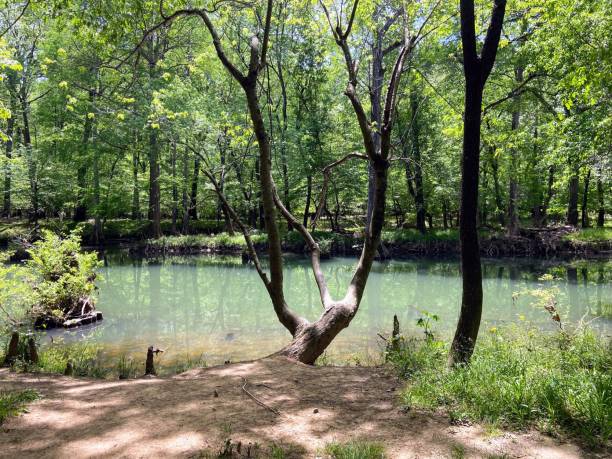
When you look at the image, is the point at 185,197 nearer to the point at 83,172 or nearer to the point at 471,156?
the point at 83,172

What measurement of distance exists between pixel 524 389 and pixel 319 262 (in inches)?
423

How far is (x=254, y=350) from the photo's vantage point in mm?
8828

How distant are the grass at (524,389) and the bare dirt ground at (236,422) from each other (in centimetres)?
18

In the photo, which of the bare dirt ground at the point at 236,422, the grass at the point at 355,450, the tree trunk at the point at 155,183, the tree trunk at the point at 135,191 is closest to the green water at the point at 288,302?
the bare dirt ground at the point at 236,422

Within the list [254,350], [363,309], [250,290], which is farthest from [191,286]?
[254,350]

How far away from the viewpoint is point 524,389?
355cm

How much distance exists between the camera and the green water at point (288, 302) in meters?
9.30

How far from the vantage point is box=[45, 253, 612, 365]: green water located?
930cm

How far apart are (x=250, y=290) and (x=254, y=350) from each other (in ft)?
23.5

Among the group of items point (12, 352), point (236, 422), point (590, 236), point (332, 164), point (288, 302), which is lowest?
point (288, 302)

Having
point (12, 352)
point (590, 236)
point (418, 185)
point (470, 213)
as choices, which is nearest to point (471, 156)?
point (470, 213)

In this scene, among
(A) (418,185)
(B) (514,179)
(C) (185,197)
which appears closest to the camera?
(B) (514,179)

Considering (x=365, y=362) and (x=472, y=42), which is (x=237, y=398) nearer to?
(x=365, y=362)

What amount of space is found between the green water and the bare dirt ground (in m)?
2.96
